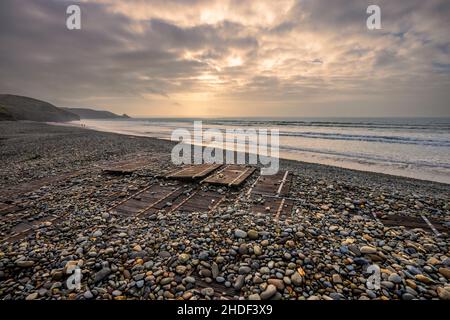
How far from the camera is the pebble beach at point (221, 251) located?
2896 millimetres

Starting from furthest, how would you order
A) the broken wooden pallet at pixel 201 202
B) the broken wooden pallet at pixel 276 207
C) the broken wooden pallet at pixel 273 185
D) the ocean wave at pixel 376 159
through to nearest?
the ocean wave at pixel 376 159 → the broken wooden pallet at pixel 273 185 → the broken wooden pallet at pixel 201 202 → the broken wooden pallet at pixel 276 207

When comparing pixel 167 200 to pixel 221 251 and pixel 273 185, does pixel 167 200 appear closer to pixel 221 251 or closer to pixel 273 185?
pixel 221 251

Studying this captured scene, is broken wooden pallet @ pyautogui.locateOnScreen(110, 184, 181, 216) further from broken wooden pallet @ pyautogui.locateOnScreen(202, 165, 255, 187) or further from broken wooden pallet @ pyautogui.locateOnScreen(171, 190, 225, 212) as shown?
broken wooden pallet @ pyautogui.locateOnScreen(202, 165, 255, 187)

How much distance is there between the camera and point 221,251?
371 cm

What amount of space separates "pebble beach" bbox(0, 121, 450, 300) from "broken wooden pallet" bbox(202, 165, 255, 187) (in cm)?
91

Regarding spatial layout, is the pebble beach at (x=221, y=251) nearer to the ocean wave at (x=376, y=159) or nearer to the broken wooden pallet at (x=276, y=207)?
the broken wooden pallet at (x=276, y=207)

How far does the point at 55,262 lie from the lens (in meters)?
3.40

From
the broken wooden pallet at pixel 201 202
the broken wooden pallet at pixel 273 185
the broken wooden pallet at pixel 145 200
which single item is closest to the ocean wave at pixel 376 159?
the broken wooden pallet at pixel 273 185

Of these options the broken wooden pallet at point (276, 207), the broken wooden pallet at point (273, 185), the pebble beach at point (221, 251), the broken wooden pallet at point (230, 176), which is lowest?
the pebble beach at point (221, 251)

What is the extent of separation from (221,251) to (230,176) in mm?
4483

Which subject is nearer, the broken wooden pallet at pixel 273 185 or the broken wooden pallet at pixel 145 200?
the broken wooden pallet at pixel 145 200

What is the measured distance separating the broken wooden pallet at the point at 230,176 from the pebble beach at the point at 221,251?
91 centimetres

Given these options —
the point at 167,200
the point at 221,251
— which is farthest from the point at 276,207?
the point at 167,200
